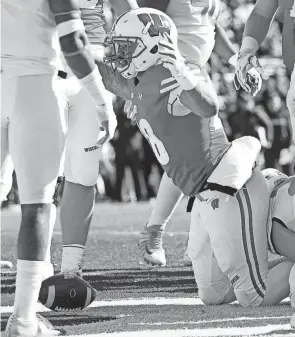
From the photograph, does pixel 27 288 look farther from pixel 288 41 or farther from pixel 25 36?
pixel 288 41

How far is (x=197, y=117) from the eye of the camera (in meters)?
4.51

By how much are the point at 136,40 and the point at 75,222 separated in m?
1.06

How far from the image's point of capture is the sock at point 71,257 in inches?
192

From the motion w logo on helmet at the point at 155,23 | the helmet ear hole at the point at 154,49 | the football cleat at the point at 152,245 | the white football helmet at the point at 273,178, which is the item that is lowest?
the football cleat at the point at 152,245

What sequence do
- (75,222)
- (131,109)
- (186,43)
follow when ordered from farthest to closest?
(186,43) → (75,222) → (131,109)

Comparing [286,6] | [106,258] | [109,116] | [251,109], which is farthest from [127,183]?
[109,116]

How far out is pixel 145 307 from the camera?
4.57 meters

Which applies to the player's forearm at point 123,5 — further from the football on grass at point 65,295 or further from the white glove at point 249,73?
the football on grass at point 65,295

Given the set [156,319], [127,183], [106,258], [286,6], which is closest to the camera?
[156,319]

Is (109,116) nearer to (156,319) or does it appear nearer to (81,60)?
(81,60)

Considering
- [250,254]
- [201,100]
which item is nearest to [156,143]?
[201,100]

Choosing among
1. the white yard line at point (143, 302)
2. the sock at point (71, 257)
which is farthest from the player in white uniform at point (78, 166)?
the white yard line at point (143, 302)

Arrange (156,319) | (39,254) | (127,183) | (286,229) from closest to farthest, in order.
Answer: (39,254) < (156,319) < (286,229) < (127,183)

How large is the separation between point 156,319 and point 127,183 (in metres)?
11.3
